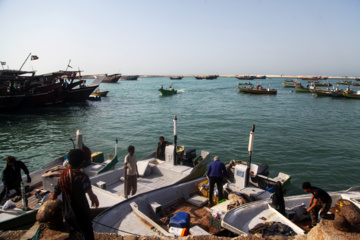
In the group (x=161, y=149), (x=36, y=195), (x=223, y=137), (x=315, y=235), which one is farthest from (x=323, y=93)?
(x=36, y=195)

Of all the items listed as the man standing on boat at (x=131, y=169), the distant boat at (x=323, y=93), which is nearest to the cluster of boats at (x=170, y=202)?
the man standing on boat at (x=131, y=169)

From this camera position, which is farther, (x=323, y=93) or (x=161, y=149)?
(x=323, y=93)

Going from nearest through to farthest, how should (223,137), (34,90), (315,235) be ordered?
(315,235), (223,137), (34,90)

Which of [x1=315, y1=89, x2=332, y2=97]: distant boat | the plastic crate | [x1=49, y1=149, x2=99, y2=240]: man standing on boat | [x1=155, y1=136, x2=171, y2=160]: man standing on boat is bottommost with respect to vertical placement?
the plastic crate

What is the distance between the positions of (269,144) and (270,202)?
13.8m

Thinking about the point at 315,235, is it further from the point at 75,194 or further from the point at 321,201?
the point at 75,194

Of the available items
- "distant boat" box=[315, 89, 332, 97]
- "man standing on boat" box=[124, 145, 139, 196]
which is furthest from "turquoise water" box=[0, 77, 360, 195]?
"distant boat" box=[315, 89, 332, 97]

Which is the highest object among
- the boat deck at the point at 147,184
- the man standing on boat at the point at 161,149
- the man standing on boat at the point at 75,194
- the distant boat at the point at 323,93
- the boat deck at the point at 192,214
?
the man standing on boat at the point at 75,194

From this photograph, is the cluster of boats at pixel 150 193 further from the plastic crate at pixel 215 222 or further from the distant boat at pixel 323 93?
the distant boat at pixel 323 93

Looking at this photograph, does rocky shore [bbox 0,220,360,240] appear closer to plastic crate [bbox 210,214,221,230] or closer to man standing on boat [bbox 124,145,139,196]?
plastic crate [bbox 210,214,221,230]

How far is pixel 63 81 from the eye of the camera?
44.2m

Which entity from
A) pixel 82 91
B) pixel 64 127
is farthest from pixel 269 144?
pixel 82 91

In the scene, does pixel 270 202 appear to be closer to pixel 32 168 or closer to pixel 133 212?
pixel 133 212

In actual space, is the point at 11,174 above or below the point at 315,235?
below
